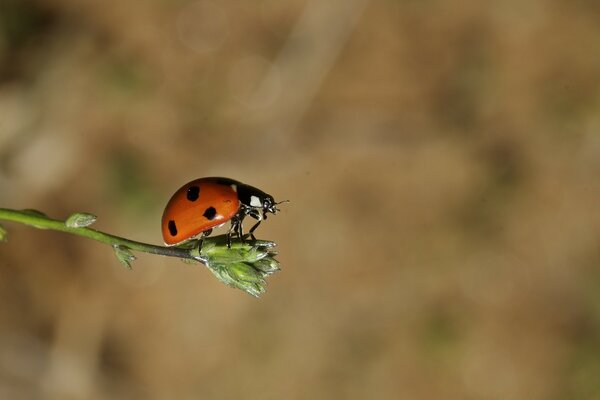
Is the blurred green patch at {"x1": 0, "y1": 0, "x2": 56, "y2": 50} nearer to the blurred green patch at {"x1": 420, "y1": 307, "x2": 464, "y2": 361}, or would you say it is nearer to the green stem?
the green stem

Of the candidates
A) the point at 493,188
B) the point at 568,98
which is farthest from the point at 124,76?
the point at 568,98


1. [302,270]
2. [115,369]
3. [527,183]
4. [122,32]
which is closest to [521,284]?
[527,183]

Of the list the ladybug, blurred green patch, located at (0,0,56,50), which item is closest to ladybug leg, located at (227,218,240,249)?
the ladybug

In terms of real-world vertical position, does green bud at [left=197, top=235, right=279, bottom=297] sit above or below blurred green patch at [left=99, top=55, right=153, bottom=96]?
below

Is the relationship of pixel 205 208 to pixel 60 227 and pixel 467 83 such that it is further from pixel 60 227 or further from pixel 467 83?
A: pixel 467 83

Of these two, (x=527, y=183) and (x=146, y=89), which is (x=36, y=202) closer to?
(x=146, y=89)

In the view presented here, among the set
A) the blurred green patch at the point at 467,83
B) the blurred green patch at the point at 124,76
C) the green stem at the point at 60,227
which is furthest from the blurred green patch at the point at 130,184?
the green stem at the point at 60,227

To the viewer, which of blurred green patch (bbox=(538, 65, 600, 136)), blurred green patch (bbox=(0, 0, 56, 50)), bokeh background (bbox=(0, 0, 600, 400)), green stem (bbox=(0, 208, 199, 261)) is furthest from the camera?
blurred green patch (bbox=(538, 65, 600, 136))

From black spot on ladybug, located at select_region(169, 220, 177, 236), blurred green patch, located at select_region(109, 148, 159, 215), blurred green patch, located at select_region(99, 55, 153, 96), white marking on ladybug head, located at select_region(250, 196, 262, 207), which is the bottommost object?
black spot on ladybug, located at select_region(169, 220, 177, 236)
